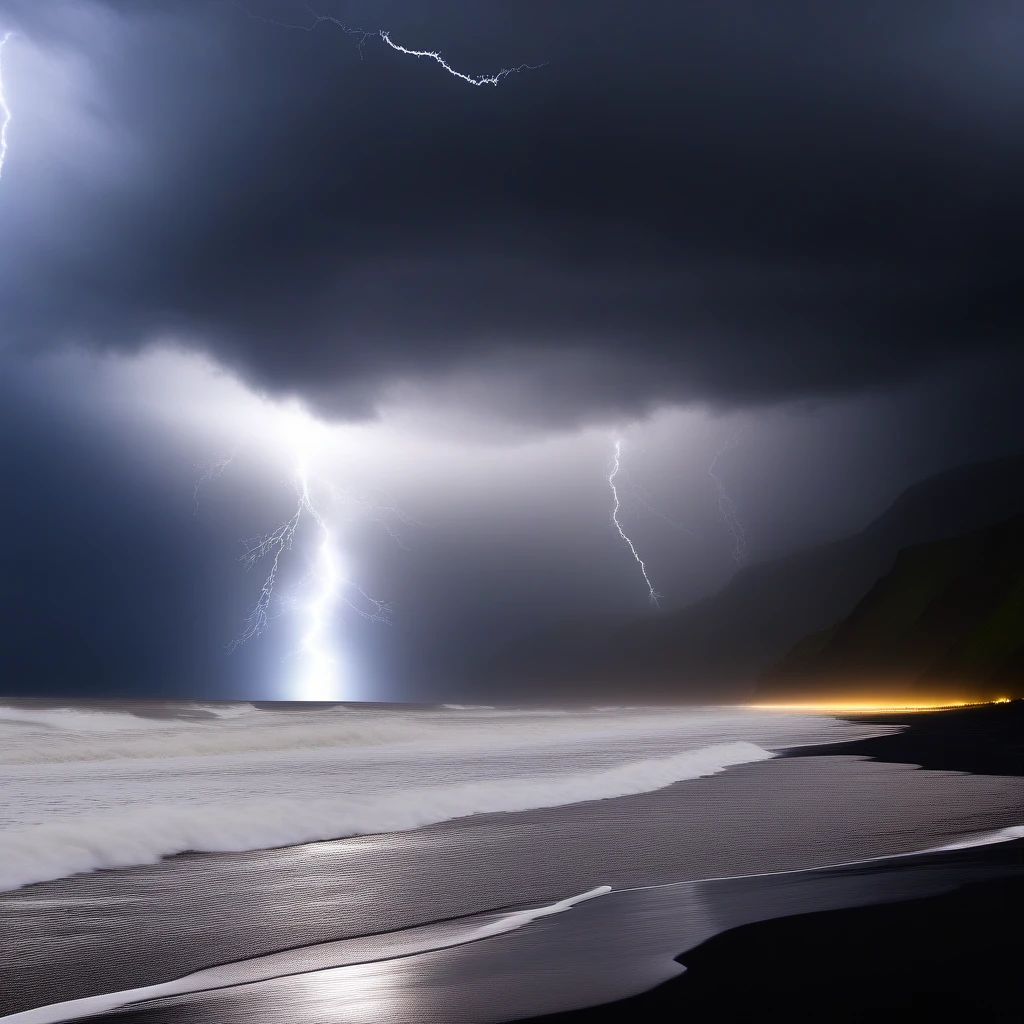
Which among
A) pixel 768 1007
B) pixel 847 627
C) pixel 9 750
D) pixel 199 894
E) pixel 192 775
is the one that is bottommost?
pixel 768 1007

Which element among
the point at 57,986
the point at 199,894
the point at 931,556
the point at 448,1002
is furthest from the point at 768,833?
the point at 931,556

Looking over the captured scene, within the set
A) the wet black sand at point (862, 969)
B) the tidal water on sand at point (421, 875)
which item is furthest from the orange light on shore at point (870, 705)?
the wet black sand at point (862, 969)

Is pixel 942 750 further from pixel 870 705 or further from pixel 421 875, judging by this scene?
pixel 870 705

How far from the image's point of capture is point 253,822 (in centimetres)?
912

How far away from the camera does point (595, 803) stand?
453 inches

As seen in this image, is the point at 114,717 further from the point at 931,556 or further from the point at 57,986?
the point at 931,556

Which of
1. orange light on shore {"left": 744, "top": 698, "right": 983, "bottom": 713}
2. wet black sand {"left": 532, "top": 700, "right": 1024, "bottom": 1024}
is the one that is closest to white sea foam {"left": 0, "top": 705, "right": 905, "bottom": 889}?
wet black sand {"left": 532, "top": 700, "right": 1024, "bottom": 1024}

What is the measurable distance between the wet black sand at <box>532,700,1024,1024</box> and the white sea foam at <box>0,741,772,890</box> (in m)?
4.68

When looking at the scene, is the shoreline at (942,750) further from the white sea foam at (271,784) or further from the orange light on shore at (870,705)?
the orange light on shore at (870,705)

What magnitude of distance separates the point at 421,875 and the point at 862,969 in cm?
347

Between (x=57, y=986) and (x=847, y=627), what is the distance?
120057mm

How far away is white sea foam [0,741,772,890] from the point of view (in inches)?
299

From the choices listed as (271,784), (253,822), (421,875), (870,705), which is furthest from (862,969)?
(870,705)

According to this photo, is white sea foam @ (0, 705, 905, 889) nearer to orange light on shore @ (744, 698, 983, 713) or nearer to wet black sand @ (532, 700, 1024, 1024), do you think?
wet black sand @ (532, 700, 1024, 1024)
